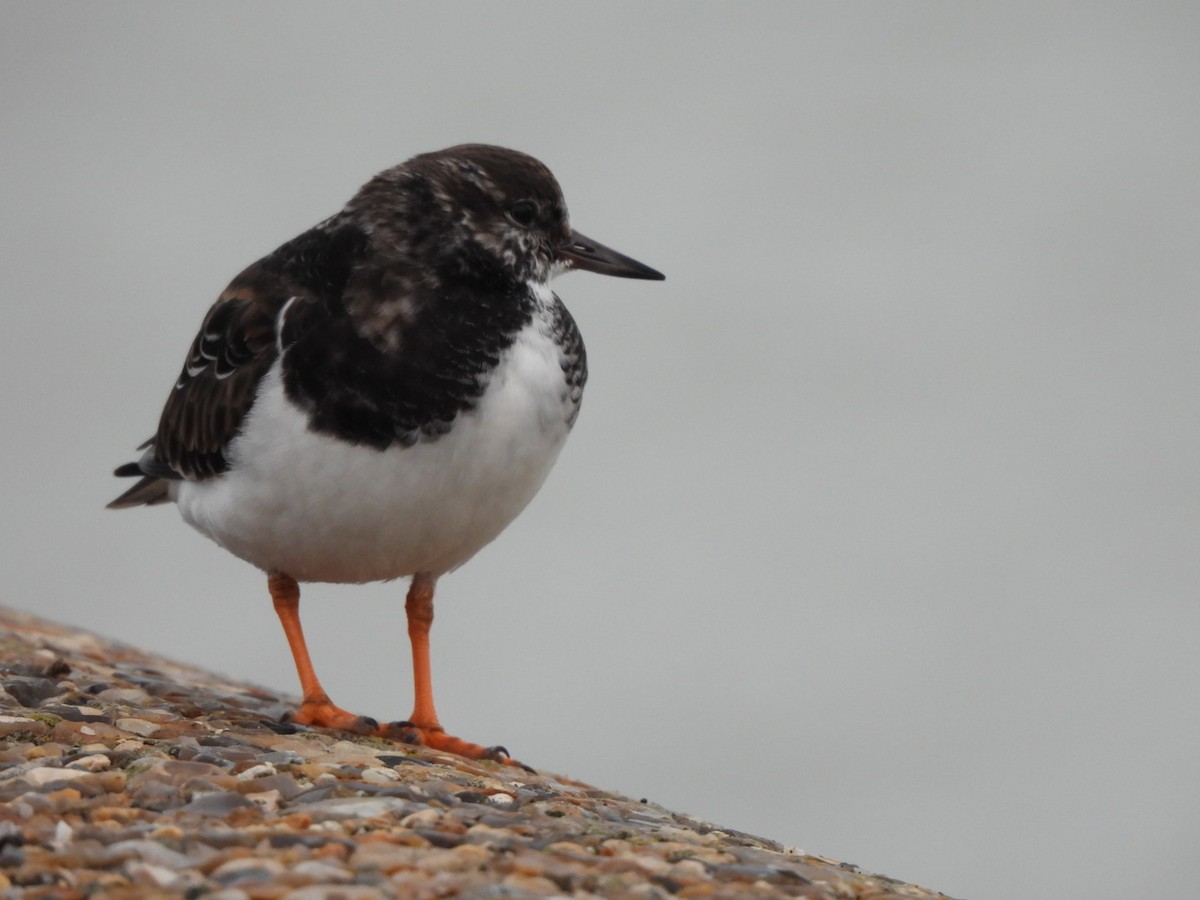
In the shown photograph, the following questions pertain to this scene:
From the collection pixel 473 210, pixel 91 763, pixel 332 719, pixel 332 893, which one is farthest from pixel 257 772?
pixel 473 210

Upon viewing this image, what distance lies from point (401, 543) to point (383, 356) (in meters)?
0.67

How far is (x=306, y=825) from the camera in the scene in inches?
163

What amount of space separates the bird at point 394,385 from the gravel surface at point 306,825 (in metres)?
0.67

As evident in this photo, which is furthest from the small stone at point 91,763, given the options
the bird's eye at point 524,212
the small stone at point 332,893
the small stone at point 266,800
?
the bird's eye at point 524,212

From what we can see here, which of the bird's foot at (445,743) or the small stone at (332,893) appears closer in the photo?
the small stone at (332,893)

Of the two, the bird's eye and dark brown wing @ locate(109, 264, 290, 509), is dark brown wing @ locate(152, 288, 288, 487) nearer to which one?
dark brown wing @ locate(109, 264, 290, 509)

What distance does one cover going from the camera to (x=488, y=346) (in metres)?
5.43

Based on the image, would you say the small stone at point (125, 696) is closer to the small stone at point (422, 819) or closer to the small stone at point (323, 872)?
the small stone at point (422, 819)

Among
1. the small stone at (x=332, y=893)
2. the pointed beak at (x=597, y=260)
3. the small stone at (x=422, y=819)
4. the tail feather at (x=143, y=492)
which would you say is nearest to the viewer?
the small stone at (x=332, y=893)

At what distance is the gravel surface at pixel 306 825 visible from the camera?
12.2 feet

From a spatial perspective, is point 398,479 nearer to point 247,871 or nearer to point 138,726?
point 138,726

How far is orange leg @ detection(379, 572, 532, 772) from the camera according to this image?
5883 millimetres

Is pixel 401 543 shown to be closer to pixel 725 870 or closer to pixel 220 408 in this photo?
pixel 220 408

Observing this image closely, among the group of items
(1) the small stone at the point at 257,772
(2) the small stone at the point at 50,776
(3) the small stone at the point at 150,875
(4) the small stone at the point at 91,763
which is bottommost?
(3) the small stone at the point at 150,875
